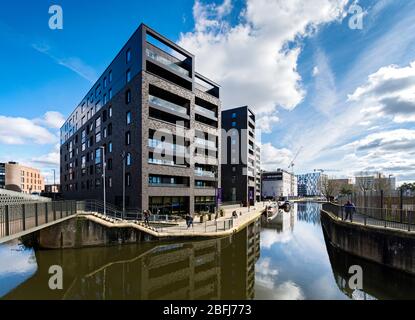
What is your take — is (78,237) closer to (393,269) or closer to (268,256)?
(268,256)

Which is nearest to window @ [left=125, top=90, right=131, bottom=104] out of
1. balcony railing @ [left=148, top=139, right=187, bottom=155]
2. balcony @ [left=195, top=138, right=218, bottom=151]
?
balcony railing @ [left=148, top=139, right=187, bottom=155]

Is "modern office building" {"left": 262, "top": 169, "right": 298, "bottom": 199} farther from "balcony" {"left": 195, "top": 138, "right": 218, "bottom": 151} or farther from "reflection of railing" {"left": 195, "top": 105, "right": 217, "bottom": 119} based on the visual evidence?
"reflection of railing" {"left": 195, "top": 105, "right": 217, "bottom": 119}

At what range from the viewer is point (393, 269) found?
13.7 meters

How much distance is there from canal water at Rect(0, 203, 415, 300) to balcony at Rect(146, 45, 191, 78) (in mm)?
22870

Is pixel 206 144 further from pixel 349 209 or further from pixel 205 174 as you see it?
pixel 349 209

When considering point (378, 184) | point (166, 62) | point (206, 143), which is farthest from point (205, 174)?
point (378, 184)

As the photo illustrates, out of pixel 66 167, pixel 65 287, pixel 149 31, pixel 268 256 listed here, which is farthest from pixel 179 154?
pixel 66 167

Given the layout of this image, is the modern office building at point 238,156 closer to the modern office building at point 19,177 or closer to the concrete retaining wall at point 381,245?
the concrete retaining wall at point 381,245

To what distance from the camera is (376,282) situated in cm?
1238

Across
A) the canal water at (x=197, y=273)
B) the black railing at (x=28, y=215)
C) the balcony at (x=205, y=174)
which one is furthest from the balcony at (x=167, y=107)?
the canal water at (x=197, y=273)

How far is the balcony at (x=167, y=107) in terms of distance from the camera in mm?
29352

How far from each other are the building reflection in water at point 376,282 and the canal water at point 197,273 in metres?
0.04

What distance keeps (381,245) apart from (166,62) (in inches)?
1212
